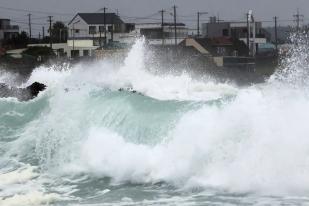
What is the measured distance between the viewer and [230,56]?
5819 cm

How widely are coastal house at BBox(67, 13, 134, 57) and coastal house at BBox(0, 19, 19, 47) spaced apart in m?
8.41

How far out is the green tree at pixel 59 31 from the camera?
83631 mm

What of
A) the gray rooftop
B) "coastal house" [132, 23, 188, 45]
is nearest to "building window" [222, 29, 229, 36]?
"coastal house" [132, 23, 188, 45]

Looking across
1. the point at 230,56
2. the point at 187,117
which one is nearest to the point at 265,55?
the point at 230,56

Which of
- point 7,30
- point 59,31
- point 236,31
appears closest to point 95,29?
point 59,31

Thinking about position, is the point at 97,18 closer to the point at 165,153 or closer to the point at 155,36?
the point at 155,36

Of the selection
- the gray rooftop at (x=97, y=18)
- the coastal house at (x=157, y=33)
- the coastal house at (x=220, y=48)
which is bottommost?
the coastal house at (x=220, y=48)

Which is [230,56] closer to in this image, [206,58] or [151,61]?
[206,58]

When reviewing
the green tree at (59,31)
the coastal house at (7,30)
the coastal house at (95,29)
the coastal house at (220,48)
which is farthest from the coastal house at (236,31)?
the coastal house at (7,30)

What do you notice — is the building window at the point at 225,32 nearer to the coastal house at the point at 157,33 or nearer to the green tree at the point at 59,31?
the coastal house at the point at 157,33

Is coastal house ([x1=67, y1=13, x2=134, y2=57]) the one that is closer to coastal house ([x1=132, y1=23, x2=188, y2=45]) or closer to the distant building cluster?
the distant building cluster

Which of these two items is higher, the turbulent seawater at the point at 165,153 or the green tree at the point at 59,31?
the green tree at the point at 59,31

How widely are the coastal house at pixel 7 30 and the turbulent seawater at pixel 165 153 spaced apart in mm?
67648

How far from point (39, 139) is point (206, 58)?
38380mm
